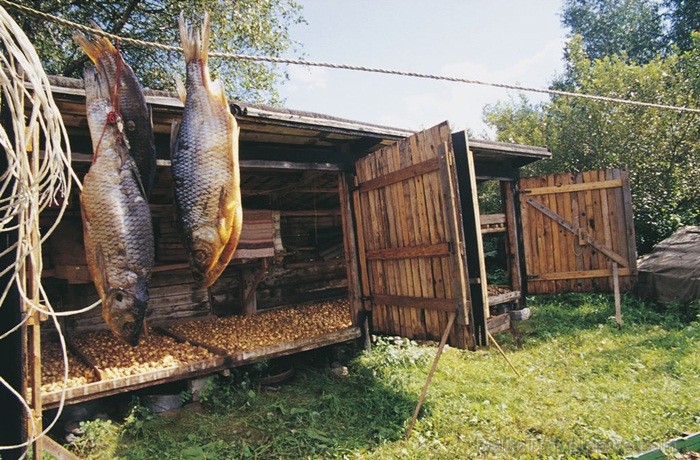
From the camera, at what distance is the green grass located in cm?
387

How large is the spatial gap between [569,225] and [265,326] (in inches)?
229

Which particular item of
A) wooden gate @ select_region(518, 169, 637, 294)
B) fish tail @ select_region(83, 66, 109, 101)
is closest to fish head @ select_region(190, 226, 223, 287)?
fish tail @ select_region(83, 66, 109, 101)

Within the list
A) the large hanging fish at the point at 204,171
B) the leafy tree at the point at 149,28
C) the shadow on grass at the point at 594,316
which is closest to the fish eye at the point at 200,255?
the large hanging fish at the point at 204,171

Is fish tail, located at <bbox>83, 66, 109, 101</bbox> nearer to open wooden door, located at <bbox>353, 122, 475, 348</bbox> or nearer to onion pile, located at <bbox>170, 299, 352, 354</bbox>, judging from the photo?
open wooden door, located at <bbox>353, 122, 475, 348</bbox>

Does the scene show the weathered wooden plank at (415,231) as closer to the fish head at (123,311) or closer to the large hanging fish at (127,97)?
the large hanging fish at (127,97)

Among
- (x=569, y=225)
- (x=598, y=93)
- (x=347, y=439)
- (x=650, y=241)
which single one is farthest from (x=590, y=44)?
(x=347, y=439)

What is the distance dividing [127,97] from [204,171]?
55 centimetres

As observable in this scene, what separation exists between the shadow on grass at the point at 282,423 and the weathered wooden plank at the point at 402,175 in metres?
2.48

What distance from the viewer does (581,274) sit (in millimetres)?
7879

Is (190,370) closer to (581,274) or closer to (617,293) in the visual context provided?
(581,274)

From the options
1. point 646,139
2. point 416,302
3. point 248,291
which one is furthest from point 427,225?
point 646,139

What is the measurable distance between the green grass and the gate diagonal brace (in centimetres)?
147

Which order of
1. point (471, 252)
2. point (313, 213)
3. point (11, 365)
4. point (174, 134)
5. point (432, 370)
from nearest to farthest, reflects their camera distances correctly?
1. point (174, 134)
2. point (11, 365)
3. point (432, 370)
4. point (471, 252)
5. point (313, 213)

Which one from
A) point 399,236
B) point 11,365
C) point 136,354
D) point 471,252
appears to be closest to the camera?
point 11,365
